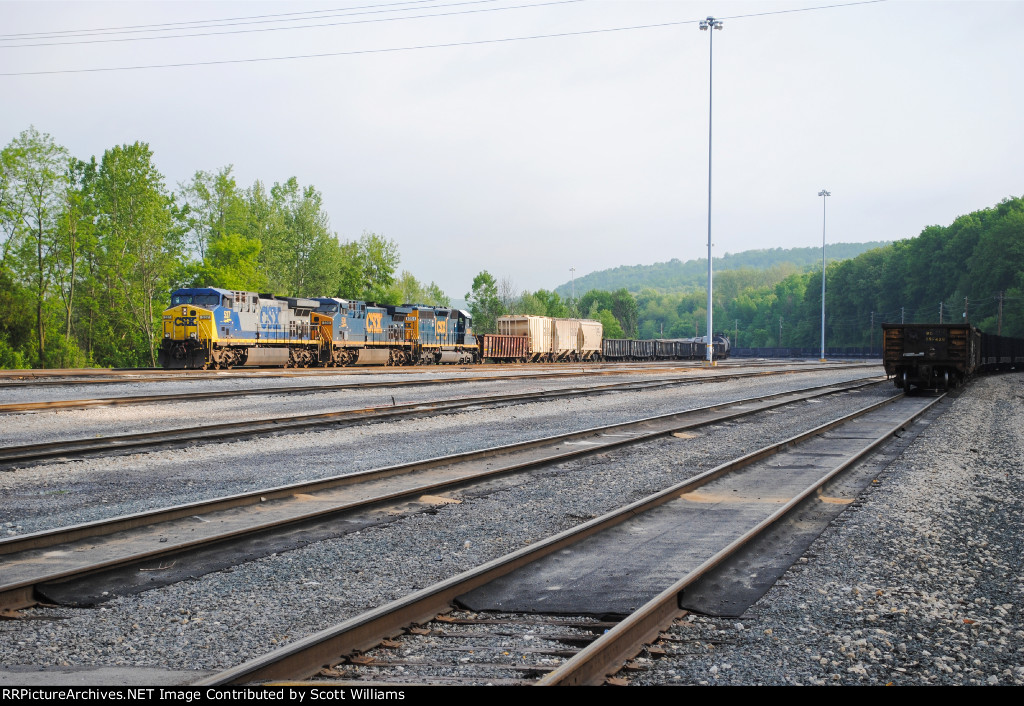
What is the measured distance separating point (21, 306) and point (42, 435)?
4402 cm

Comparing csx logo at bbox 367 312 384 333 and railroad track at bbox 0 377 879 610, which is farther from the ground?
csx logo at bbox 367 312 384 333

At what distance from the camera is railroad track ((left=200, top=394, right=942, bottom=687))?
357 cm

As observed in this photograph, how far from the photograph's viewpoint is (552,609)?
4539 mm

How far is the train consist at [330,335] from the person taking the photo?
93.0 feet

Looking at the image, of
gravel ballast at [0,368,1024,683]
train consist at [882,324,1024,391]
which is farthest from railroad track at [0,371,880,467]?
train consist at [882,324,1024,391]

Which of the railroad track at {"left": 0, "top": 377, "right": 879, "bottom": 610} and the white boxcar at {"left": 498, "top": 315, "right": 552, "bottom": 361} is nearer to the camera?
the railroad track at {"left": 0, "top": 377, "right": 879, "bottom": 610}

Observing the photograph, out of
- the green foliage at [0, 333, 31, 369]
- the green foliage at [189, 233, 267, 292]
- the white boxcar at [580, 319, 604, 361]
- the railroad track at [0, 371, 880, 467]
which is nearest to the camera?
the railroad track at [0, 371, 880, 467]

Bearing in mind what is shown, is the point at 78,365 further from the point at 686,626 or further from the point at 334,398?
the point at 686,626

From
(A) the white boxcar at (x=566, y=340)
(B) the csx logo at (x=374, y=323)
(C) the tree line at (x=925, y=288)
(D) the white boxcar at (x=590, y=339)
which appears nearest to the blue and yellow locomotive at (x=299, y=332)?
(B) the csx logo at (x=374, y=323)

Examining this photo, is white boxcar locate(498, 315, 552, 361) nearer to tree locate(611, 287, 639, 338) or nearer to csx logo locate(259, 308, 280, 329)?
csx logo locate(259, 308, 280, 329)

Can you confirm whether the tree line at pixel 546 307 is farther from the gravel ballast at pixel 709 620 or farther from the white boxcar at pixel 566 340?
the gravel ballast at pixel 709 620

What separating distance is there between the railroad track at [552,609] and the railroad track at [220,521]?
77.9 inches

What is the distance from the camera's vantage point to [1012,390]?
2706 cm

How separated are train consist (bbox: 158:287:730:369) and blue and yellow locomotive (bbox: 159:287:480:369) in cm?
4
